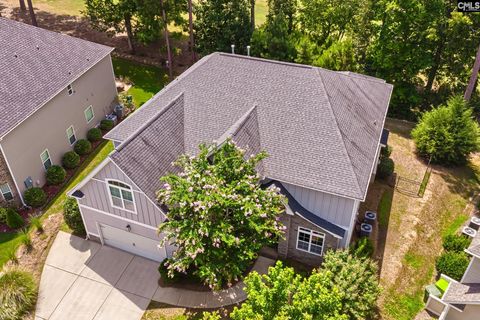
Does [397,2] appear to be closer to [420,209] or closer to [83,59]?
[420,209]

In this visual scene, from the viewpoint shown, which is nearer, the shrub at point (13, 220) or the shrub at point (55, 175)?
the shrub at point (13, 220)

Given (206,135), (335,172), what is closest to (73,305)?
(206,135)

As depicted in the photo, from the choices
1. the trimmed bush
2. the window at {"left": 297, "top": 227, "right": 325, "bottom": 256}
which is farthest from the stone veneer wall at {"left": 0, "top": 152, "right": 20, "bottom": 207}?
the window at {"left": 297, "top": 227, "right": 325, "bottom": 256}

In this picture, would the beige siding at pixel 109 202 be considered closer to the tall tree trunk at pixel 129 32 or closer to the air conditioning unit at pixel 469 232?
the air conditioning unit at pixel 469 232

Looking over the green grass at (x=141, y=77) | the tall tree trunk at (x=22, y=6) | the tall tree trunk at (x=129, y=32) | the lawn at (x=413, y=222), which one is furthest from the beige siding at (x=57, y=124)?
the tall tree trunk at (x=22, y=6)

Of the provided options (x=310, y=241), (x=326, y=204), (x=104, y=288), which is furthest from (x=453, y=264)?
(x=104, y=288)

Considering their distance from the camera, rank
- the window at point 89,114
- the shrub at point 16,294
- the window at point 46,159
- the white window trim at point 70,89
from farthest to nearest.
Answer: the window at point 89,114 → the white window trim at point 70,89 → the window at point 46,159 → the shrub at point 16,294

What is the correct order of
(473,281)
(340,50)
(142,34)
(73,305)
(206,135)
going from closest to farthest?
(473,281) → (73,305) → (206,135) → (340,50) → (142,34)
